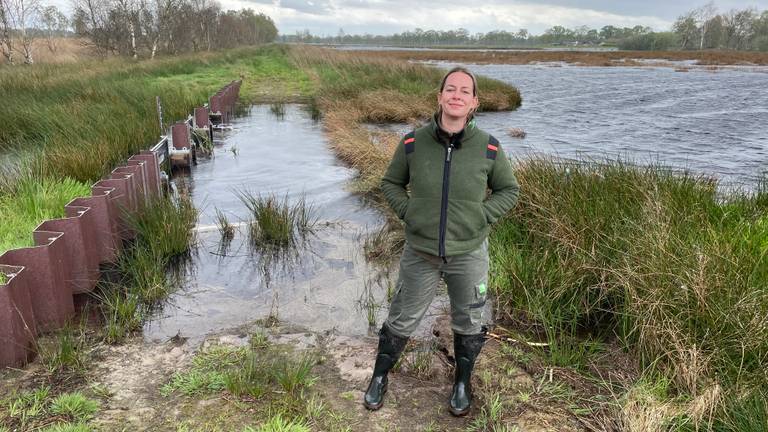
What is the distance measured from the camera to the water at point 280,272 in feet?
15.5

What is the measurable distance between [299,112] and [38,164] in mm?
12648

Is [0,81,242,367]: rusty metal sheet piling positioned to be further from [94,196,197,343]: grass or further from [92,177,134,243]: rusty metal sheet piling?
[94,196,197,343]: grass

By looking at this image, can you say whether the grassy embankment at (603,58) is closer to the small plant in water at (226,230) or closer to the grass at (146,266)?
the small plant in water at (226,230)

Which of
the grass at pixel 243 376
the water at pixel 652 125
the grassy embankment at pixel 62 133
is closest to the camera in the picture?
the grass at pixel 243 376

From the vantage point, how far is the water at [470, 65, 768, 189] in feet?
44.2

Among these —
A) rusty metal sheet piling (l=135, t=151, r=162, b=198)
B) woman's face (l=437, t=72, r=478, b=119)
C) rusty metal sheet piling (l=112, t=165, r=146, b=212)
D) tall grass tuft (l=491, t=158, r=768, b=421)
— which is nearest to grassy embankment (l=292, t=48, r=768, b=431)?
tall grass tuft (l=491, t=158, r=768, b=421)

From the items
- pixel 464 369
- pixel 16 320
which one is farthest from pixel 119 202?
pixel 464 369

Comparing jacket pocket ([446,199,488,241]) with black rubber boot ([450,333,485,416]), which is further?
black rubber boot ([450,333,485,416])

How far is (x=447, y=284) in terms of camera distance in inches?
125

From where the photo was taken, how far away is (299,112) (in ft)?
63.3

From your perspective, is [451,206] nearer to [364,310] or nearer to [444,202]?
[444,202]

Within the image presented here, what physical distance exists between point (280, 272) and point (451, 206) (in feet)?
10.9

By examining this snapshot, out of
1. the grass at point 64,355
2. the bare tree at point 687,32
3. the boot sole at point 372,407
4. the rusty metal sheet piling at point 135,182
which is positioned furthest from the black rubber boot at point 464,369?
the bare tree at point 687,32

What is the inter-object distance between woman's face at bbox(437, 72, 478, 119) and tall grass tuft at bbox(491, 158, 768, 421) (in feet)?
6.12
